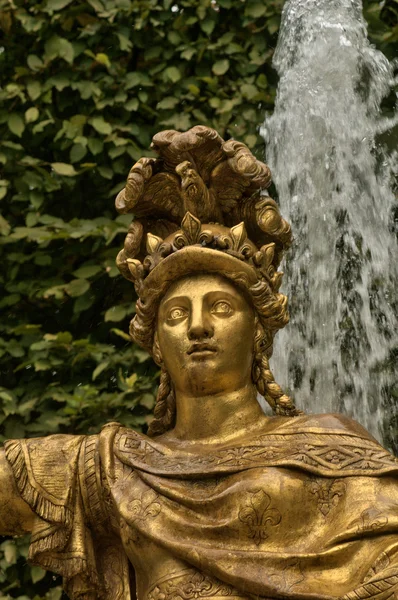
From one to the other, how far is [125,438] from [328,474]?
0.58 metres

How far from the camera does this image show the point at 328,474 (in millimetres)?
4750

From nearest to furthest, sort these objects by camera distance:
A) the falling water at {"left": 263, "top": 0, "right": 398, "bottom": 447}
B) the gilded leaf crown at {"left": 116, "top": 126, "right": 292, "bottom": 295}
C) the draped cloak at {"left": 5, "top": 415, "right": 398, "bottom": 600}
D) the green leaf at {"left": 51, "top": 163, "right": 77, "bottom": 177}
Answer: the draped cloak at {"left": 5, "top": 415, "right": 398, "bottom": 600}
the gilded leaf crown at {"left": 116, "top": 126, "right": 292, "bottom": 295}
the falling water at {"left": 263, "top": 0, "right": 398, "bottom": 447}
the green leaf at {"left": 51, "top": 163, "right": 77, "bottom": 177}

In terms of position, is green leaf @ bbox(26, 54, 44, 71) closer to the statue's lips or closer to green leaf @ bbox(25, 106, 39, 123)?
green leaf @ bbox(25, 106, 39, 123)

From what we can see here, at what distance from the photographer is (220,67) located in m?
7.52

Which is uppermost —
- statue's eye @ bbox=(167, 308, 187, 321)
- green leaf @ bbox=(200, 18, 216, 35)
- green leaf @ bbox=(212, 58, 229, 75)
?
green leaf @ bbox=(200, 18, 216, 35)

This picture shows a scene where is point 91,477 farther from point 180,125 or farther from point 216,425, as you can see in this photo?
point 180,125

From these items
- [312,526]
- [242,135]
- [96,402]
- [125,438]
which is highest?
[242,135]

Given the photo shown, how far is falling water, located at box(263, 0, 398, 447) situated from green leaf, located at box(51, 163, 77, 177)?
0.76 metres

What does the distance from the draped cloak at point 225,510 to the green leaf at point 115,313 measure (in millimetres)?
2058

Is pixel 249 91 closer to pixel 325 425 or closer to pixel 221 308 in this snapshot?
pixel 221 308

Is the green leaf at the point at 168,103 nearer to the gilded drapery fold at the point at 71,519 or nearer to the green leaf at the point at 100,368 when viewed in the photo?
the green leaf at the point at 100,368

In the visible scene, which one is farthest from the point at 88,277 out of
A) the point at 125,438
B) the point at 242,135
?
the point at 125,438

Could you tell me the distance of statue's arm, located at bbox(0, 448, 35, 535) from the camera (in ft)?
16.2

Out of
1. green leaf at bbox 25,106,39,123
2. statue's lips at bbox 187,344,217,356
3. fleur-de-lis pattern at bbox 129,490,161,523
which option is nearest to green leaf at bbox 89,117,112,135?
green leaf at bbox 25,106,39,123
